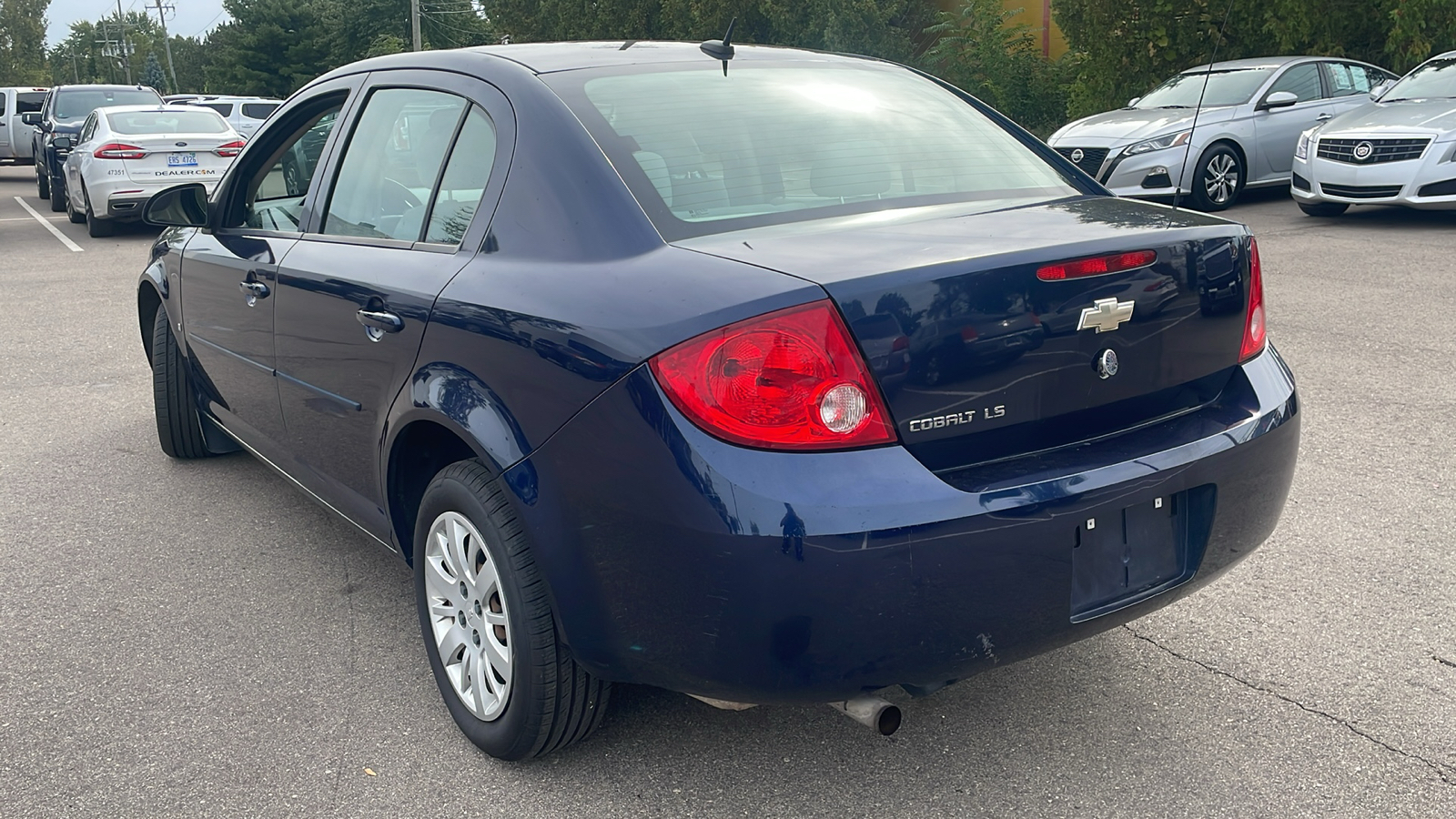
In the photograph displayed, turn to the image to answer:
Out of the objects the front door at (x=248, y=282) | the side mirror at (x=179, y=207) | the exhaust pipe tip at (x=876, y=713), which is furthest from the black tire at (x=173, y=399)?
the exhaust pipe tip at (x=876, y=713)

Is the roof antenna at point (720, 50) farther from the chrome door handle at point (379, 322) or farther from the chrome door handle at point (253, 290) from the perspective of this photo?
the chrome door handle at point (253, 290)

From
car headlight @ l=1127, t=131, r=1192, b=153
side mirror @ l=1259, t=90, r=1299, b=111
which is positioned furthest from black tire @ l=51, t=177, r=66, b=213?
side mirror @ l=1259, t=90, r=1299, b=111

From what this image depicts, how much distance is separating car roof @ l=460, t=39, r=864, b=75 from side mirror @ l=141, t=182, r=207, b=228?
1.59 metres

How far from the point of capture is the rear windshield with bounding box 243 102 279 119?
25.8 meters

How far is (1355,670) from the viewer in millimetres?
3076

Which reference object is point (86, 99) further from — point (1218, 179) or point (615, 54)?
point (615, 54)

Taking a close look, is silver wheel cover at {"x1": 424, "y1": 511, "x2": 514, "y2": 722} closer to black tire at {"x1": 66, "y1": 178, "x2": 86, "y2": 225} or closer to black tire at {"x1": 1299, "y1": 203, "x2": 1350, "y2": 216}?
black tire at {"x1": 1299, "y1": 203, "x2": 1350, "y2": 216}

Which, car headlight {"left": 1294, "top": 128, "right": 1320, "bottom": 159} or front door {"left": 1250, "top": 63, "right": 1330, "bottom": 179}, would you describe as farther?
front door {"left": 1250, "top": 63, "right": 1330, "bottom": 179}

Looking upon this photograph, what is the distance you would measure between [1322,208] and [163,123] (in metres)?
12.9

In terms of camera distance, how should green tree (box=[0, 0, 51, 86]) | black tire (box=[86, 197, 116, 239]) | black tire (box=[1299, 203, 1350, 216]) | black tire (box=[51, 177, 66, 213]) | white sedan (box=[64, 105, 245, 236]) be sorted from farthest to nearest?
1. green tree (box=[0, 0, 51, 86])
2. black tire (box=[51, 177, 66, 213])
3. black tire (box=[86, 197, 116, 239])
4. white sedan (box=[64, 105, 245, 236])
5. black tire (box=[1299, 203, 1350, 216])

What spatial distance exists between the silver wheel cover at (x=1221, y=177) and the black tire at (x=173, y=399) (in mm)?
10238

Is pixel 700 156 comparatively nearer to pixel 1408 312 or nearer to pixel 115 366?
pixel 115 366

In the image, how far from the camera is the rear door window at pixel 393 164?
10.4ft

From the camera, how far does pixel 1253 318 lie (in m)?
2.86
